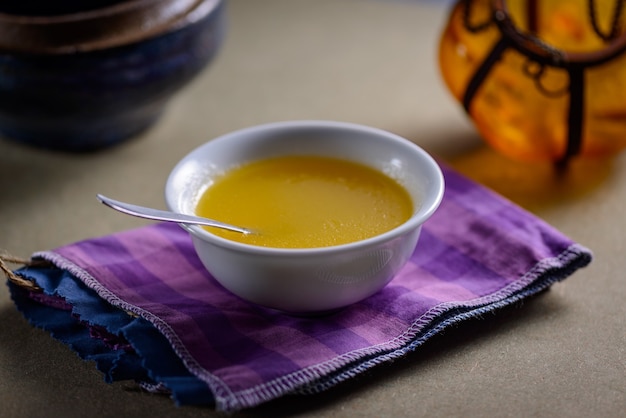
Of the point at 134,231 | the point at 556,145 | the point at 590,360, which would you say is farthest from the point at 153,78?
the point at 590,360

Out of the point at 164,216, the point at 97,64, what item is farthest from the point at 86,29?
the point at 164,216

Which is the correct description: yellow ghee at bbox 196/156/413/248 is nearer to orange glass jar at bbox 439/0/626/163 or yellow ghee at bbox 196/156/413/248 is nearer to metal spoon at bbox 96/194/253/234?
metal spoon at bbox 96/194/253/234

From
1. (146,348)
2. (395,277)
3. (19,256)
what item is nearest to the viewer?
(146,348)

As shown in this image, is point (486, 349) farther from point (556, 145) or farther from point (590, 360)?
point (556, 145)

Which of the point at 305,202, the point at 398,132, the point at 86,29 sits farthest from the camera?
the point at 398,132

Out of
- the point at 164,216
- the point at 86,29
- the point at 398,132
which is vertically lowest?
the point at 398,132

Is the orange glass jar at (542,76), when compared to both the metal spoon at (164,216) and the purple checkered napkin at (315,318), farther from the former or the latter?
the metal spoon at (164,216)

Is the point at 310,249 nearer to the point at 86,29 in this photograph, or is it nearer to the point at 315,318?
the point at 315,318
